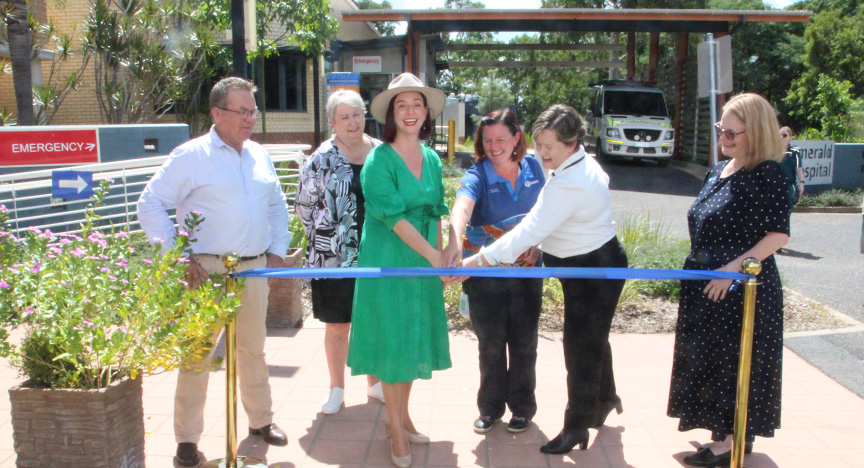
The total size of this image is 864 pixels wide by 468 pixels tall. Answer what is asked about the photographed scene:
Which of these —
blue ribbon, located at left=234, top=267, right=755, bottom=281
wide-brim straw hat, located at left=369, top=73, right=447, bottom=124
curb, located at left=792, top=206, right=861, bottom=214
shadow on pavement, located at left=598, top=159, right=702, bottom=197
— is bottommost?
curb, located at left=792, top=206, right=861, bottom=214

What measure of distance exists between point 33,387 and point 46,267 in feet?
1.53

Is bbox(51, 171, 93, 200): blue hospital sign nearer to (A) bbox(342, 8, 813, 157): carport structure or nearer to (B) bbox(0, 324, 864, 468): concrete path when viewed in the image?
(B) bbox(0, 324, 864, 468): concrete path

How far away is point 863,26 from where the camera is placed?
30922mm

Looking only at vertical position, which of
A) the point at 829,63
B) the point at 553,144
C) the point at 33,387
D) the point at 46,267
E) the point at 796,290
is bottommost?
the point at 796,290

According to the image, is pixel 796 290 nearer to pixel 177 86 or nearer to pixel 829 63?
pixel 177 86

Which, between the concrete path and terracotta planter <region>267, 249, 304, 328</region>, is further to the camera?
terracotta planter <region>267, 249, 304, 328</region>

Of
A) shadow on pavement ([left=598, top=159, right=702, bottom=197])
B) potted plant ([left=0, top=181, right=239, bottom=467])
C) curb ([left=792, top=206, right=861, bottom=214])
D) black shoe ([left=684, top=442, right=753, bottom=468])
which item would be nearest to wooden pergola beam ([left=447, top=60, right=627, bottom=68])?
shadow on pavement ([left=598, top=159, right=702, bottom=197])

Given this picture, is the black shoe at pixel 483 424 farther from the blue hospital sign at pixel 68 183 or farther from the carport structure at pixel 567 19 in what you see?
the carport structure at pixel 567 19

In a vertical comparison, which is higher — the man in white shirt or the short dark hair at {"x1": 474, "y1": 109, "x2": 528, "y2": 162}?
the short dark hair at {"x1": 474, "y1": 109, "x2": 528, "y2": 162}

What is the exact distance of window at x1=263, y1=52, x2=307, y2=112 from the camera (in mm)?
21547

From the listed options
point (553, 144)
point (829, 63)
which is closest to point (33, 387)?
point (553, 144)

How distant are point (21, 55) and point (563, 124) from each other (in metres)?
12.2

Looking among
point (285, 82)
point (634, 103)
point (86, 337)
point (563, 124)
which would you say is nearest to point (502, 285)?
point (563, 124)

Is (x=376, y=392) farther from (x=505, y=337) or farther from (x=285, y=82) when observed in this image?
(x=285, y=82)
